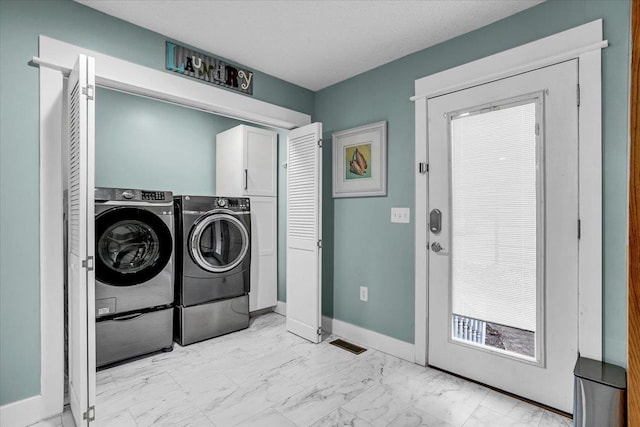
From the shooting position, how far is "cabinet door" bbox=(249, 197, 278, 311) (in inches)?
143

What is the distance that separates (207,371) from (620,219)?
272cm

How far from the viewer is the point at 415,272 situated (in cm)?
249

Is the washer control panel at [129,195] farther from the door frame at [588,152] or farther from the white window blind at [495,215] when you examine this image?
the door frame at [588,152]

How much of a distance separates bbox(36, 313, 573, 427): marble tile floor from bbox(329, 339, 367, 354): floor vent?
7 cm

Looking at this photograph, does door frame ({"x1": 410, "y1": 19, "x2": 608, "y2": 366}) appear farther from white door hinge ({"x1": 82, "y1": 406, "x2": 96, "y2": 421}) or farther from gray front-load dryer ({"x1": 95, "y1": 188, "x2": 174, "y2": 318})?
gray front-load dryer ({"x1": 95, "y1": 188, "x2": 174, "y2": 318})

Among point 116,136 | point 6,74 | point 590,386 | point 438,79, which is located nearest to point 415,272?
point 590,386

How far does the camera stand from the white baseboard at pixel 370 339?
2553mm

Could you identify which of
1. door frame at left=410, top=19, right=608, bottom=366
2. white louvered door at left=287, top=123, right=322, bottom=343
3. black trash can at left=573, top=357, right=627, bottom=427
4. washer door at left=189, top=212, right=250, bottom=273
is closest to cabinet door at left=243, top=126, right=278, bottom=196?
washer door at left=189, top=212, right=250, bottom=273

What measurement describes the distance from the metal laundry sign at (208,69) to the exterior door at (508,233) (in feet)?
5.06

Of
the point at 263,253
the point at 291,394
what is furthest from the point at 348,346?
the point at 263,253

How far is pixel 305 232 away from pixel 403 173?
1032 millimetres

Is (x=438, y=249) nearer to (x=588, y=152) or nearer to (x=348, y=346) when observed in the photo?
(x=588, y=152)

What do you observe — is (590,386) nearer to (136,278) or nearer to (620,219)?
(620,219)

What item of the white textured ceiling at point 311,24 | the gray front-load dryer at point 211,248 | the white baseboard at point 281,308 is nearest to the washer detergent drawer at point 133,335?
the gray front-load dryer at point 211,248
